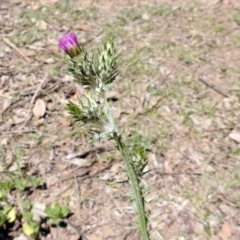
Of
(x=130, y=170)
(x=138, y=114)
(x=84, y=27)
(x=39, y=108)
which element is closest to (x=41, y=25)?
(x=84, y=27)

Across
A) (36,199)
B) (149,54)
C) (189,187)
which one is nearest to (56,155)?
(36,199)

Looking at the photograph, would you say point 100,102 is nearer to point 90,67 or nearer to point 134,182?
point 90,67

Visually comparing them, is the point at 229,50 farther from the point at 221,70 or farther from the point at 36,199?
the point at 36,199

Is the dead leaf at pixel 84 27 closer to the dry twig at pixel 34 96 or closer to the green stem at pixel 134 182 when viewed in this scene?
the dry twig at pixel 34 96

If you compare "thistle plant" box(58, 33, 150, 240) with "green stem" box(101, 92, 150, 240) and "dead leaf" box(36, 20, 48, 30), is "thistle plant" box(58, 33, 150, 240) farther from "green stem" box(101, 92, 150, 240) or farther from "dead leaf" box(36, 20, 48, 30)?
"dead leaf" box(36, 20, 48, 30)

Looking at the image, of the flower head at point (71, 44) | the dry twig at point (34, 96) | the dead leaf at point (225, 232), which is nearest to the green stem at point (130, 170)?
the flower head at point (71, 44)

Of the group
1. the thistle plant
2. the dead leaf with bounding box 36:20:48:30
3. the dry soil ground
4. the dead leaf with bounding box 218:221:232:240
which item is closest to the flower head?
the thistle plant
